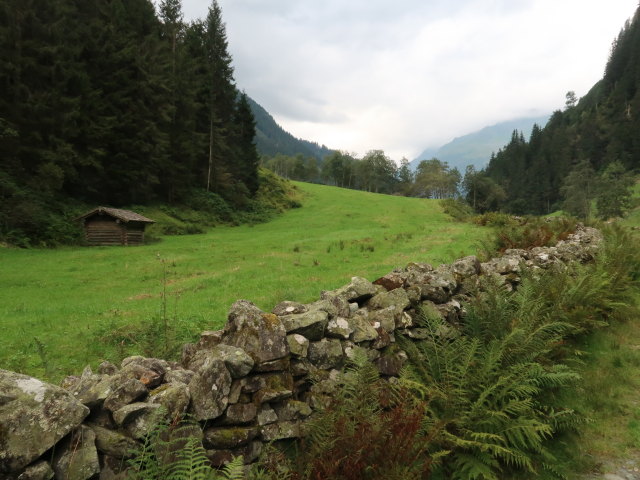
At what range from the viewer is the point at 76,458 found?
2457 millimetres

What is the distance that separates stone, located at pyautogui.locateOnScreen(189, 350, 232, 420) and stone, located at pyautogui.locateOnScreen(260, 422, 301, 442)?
0.52 meters

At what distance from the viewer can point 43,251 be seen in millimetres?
22375

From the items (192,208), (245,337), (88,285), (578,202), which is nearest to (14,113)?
(192,208)

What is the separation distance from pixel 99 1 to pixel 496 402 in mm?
52388

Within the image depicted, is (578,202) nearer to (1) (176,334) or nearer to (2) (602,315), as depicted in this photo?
(2) (602,315)

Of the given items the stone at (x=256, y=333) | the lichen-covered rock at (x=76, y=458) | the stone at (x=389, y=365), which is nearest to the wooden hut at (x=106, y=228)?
the stone at (x=256, y=333)

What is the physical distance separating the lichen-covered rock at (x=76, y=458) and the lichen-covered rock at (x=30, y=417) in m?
0.11

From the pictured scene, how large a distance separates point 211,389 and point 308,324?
55.3 inches

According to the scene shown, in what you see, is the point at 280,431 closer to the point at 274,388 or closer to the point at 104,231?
the point at 274,388

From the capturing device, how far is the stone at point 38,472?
227 centimetres

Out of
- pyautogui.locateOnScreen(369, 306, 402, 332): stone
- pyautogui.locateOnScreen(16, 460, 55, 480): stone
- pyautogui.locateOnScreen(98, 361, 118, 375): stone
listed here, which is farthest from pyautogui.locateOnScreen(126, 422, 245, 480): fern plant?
pyautogui.locateOnScreen(369, 306, 402, 332): stone

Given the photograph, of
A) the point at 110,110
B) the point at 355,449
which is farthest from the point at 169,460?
the point at 110,110

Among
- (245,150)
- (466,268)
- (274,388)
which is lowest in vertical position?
(274,388)

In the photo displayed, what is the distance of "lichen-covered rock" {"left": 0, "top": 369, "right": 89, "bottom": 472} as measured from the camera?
7.43 feet
